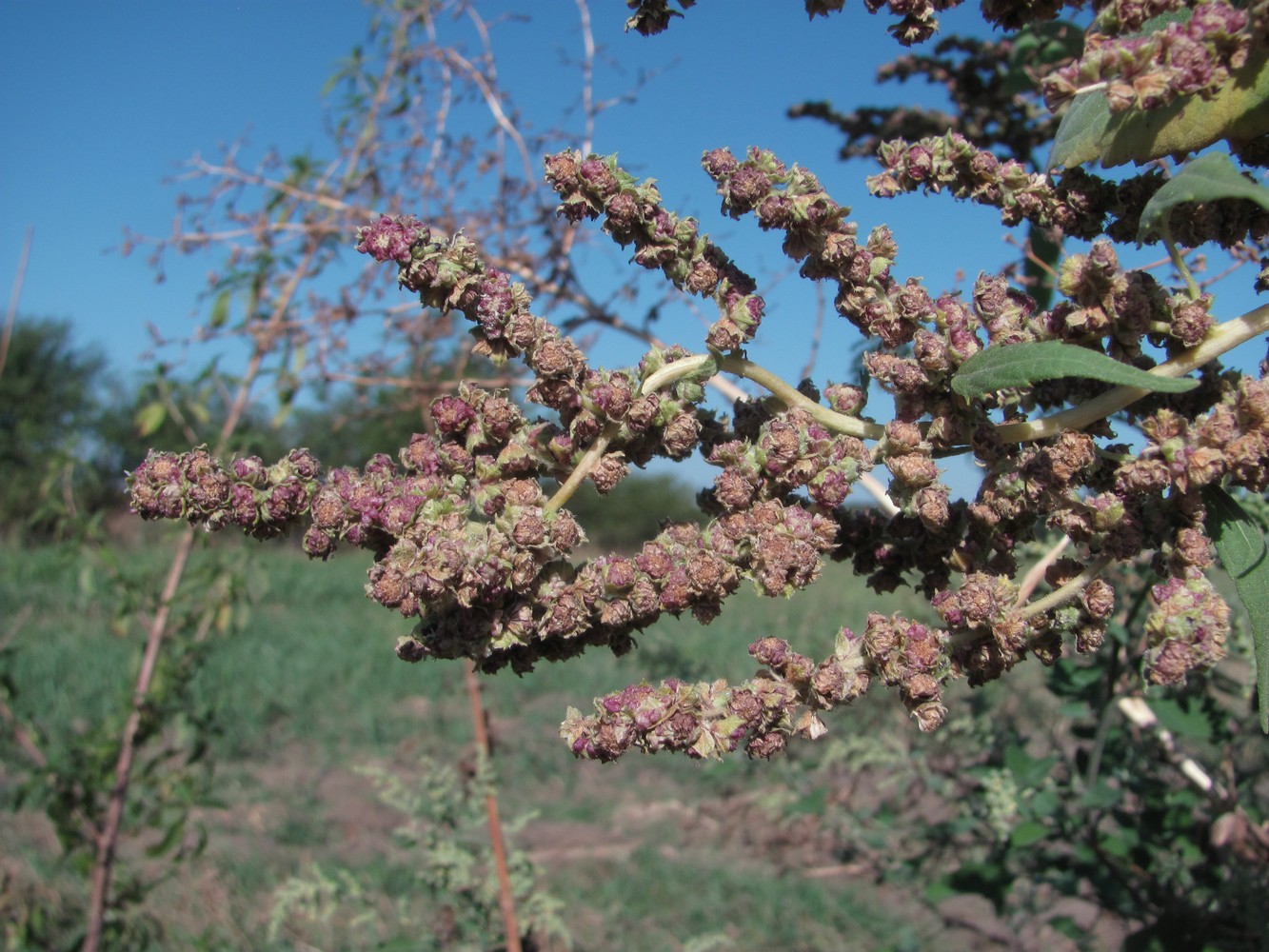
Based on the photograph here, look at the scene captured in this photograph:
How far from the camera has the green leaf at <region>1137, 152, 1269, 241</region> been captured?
68 cm

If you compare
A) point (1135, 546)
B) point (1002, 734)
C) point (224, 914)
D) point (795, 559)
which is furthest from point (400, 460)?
point (224, 914)

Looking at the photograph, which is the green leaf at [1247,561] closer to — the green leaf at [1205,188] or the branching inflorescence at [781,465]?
the branching inflorescence at [781,465]

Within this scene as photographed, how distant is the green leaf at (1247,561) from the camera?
827 millimetres

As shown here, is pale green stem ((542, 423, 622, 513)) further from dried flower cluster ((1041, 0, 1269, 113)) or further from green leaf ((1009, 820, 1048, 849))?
green leaf ((1009, 820, 1048, 849))

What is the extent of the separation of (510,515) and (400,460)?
0.55 feet

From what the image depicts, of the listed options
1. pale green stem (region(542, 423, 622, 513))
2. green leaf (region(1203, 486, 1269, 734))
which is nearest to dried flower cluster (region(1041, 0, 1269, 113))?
green leaf (region(1203, 486, 1269, 734))

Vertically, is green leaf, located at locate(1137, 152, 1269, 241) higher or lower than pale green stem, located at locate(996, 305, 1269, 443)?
higher

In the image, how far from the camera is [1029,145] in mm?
2307

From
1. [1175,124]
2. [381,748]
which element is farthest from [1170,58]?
[381,748]

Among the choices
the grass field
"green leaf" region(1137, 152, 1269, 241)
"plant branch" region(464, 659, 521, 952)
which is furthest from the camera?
the grass field

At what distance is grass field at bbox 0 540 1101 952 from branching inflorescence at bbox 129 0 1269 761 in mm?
1548

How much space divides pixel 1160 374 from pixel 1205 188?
0.19 m

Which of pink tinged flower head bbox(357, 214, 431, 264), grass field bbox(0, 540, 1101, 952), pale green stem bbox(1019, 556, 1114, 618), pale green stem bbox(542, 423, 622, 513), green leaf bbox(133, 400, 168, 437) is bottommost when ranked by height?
grass field bbox(0, 540, 1101, 952)

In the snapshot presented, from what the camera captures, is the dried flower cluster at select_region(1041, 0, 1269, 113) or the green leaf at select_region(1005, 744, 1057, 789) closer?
the dried flower cluster at select_region(1041, 0, 1269, 113)
